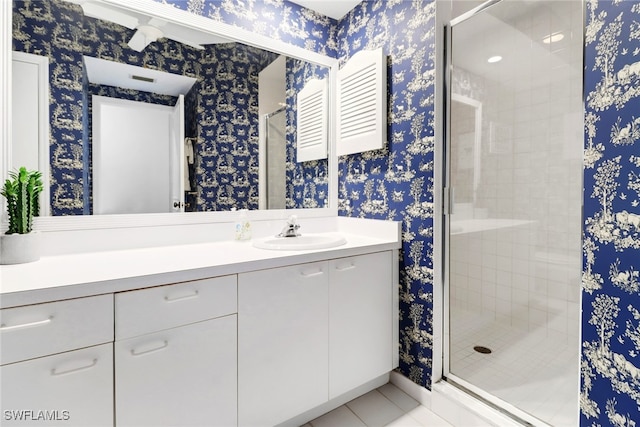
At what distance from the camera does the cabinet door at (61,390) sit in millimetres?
893

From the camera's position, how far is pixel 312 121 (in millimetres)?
2215

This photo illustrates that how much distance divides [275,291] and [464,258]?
4.55 ft

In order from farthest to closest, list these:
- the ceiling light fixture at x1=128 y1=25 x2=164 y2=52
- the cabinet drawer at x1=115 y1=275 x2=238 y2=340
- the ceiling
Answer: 1. the ceiling
2. the ceiling light fixture at x1=128 y1=25 x2=164 y2=52
3. the cabinet drawer at x1=115 y1=275 x2=238 y2=340

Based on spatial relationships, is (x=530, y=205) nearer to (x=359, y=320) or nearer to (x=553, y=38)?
(x=553, y=38)

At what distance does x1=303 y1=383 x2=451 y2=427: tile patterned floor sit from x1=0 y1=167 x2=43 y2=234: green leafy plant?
1533mm

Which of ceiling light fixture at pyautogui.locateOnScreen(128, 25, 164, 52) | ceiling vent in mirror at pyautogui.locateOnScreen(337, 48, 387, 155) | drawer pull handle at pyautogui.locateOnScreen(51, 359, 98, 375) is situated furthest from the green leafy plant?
ceiling vent in mirror at pyautogui.locateOnScreen(337, 48, 387, 155)

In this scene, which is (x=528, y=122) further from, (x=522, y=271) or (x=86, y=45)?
(x=86, y=45)

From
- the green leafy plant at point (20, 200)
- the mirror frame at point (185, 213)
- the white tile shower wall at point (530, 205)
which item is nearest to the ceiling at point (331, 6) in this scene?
the mirror frame at point (185, 213)

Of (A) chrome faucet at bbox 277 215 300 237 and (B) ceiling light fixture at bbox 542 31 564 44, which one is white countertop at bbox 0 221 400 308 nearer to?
(A) chrome faucet at bbox 277 215 300 237

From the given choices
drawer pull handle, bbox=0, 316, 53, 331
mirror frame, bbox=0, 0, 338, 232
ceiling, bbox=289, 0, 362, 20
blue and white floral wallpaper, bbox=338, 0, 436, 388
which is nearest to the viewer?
drawer pull handle, bbox=0, 316, 53, 331

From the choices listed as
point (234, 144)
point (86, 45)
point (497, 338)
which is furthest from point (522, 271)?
point (86, 45)

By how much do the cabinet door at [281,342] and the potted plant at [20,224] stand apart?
32.3 inches

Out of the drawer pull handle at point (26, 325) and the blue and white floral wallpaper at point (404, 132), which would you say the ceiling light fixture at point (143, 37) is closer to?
the blue and white floral wallpaper at point (404, 132)

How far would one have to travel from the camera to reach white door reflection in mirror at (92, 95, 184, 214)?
150 cm
